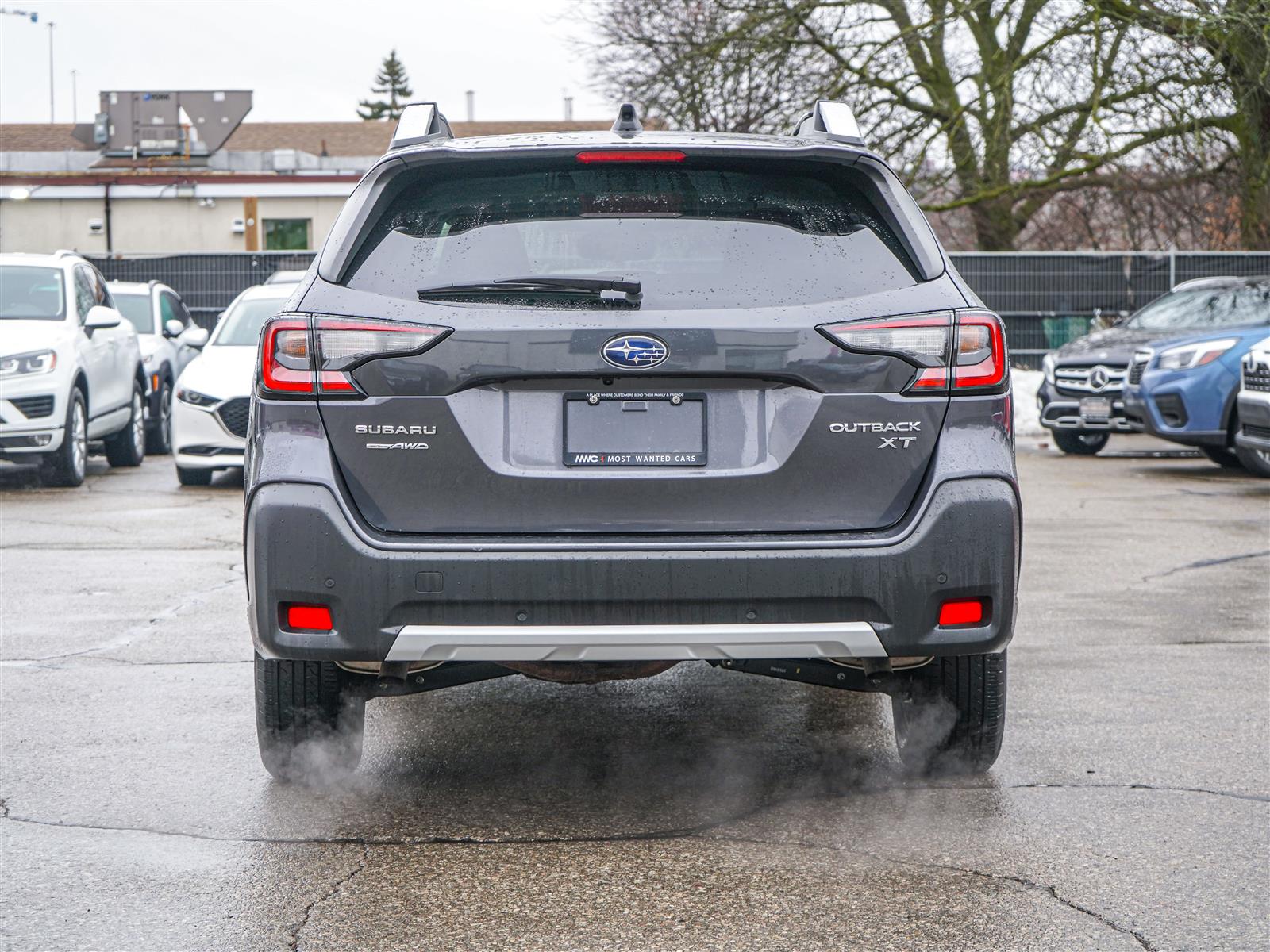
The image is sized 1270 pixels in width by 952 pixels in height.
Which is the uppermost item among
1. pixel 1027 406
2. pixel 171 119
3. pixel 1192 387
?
pixel 171 119

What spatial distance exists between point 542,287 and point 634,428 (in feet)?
1.31

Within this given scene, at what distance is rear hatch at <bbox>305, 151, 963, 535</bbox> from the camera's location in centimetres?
376

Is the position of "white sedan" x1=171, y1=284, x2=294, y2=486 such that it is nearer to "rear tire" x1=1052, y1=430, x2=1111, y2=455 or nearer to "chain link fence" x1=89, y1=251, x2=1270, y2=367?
"rear tire" x1=1052, y1=430, x2=1111, y2=455

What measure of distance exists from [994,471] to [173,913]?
2118 millimetres

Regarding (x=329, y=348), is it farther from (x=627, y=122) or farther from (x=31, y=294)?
(x=31, y=294)

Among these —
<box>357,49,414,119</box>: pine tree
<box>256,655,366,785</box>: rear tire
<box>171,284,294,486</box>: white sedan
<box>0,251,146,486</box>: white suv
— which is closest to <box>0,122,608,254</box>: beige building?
<box>0,251,146,486</box>: white suv

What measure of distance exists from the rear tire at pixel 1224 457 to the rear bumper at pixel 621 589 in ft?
37.7

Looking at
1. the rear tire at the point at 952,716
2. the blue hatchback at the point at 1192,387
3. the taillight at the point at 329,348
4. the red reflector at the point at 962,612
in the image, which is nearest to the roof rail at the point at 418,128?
the taillight at the point at 329,348

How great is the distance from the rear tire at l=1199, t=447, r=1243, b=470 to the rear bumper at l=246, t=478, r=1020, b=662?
37.7 ft

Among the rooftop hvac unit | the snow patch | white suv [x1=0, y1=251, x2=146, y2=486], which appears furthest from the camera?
the rooftop hvac unit

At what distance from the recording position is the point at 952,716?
4504 mm

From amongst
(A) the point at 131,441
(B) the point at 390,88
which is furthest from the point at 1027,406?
(B) the point at 390,88

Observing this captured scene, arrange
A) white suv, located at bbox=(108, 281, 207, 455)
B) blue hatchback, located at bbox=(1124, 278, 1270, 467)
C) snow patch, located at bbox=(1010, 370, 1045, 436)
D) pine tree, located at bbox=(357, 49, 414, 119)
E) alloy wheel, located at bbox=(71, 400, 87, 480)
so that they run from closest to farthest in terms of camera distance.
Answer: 1. alloy wheel, located at bbox=(71, 400, 87, 480)
2. blue hatchback, located at bbox=(1124, 278, 1270, 467)
3. white suv, located at bbox=(108, 281, 207, 455)
4. snow patch, located at bbox=(1010, 370, 1045, 436)
5. pine tree, located at bbox=(357, 49, 414, 119)

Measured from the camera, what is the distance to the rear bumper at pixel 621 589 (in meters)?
3.74
